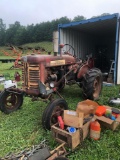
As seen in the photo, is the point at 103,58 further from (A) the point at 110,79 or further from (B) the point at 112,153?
(B) the point at 112,153

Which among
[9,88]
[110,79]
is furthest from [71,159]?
[110,79]

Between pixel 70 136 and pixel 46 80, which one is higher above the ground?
pixel 46 80

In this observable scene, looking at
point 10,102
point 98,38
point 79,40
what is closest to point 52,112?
point 10,102

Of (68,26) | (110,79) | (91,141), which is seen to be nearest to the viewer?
(91,141)

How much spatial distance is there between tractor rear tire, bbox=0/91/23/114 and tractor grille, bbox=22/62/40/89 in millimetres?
614

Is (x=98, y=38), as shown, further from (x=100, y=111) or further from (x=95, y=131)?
(x=95, y=131)

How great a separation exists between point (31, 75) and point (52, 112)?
2.74 feet

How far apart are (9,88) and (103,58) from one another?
791 cm

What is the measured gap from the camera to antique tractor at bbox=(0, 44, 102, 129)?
10.7 feet

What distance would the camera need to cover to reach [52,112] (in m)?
3.09

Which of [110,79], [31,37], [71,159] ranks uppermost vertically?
[31,37]

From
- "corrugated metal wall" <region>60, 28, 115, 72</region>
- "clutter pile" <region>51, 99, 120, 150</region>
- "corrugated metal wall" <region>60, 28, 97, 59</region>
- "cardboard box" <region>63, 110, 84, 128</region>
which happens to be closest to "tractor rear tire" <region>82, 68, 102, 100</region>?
"clutter pile" <region>51, 99, 120, 150</region>

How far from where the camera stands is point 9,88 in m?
3.75

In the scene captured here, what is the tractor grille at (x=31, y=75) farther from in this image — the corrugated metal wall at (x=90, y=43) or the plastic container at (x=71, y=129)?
the corrugated metal wall at (x=90, y=43)
